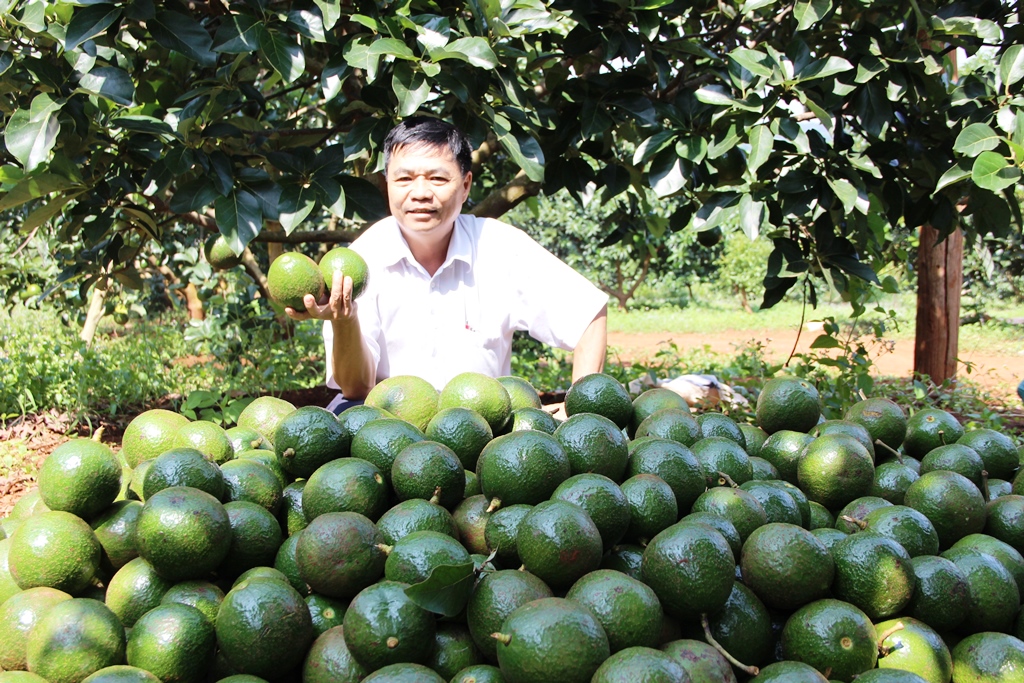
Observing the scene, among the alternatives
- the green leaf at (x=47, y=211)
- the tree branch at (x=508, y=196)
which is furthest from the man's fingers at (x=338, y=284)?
the tree branch at (x=508, y=196)

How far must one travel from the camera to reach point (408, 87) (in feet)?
8.35

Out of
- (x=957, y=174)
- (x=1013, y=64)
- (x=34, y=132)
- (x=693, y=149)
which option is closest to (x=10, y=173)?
(x=34, y=132)

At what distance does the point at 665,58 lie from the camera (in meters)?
3.09

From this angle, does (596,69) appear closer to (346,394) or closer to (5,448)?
(346,394)

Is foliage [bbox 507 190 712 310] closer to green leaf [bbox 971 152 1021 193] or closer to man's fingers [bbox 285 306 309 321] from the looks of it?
green leaf [bbox 971 152 1021 193]

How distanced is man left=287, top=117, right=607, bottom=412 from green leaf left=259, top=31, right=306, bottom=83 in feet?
1.45

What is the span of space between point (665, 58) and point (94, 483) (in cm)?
255

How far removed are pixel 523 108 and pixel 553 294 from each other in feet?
2.74

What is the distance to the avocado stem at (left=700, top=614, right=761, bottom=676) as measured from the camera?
3.95 ft

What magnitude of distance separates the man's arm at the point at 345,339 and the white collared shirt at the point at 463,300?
0.19m

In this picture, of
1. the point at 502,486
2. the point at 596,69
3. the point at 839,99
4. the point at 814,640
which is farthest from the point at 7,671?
the point at 596,69

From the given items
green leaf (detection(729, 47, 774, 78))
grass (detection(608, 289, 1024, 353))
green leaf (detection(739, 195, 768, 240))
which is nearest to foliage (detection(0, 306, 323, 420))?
green leaf (detection(739, 195, 768, 240))

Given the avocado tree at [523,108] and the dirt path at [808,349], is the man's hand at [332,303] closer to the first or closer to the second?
the avocado tree at [523,108]

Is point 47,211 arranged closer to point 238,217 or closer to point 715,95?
point 238,217
